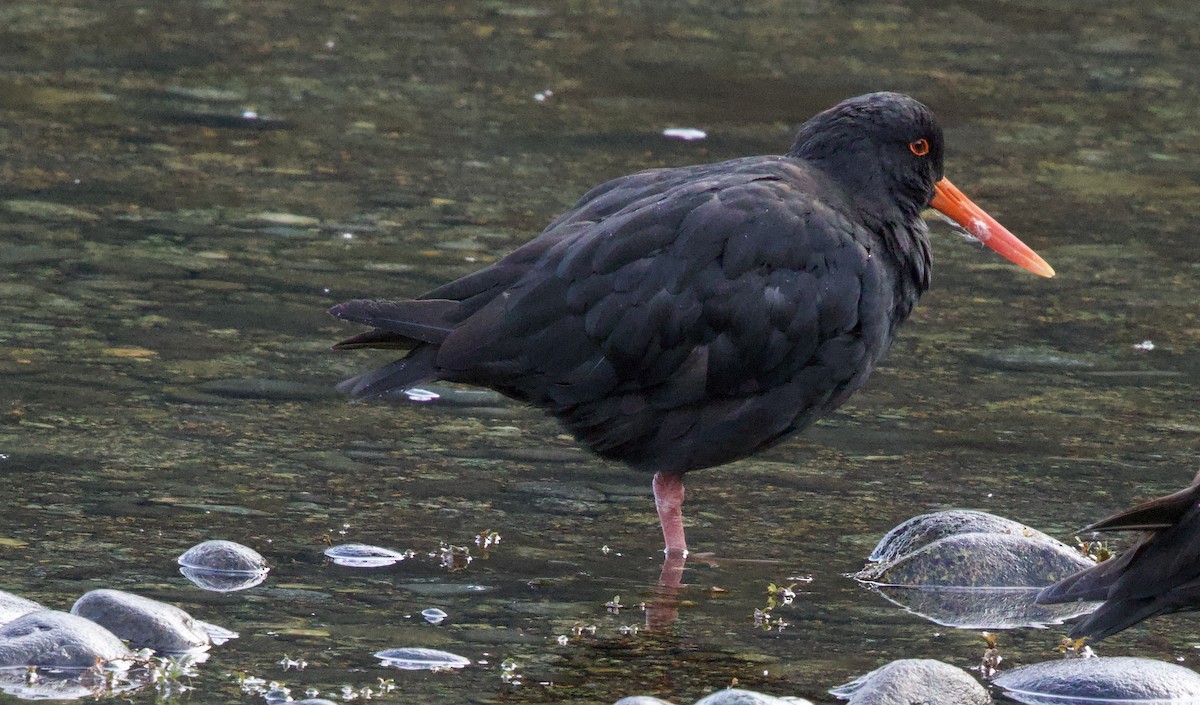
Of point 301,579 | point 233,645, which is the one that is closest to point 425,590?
point 301,579

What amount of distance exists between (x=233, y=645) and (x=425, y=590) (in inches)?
27.1

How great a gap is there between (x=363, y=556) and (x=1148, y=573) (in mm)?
2253

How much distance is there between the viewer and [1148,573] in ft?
15.1

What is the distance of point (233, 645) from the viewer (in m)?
4.85

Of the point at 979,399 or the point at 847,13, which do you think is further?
the point at 847,13

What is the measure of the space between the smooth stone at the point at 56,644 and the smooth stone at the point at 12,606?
18 centimetres

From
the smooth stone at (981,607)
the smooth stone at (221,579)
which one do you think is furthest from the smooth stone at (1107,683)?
the smooth stone at (221,579)

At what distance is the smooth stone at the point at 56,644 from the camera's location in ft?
14.9

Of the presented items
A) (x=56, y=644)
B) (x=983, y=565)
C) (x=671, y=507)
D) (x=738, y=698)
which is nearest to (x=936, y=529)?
(x=983, y=565)

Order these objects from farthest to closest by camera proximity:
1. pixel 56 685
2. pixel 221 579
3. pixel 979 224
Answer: pixel 979 224 < pixel 221 579 < pixel 56 685

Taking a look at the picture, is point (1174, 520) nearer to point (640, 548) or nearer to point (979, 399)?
point (640, 548)

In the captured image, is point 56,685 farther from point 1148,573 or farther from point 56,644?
point 1148,573

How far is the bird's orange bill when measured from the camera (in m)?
6.60

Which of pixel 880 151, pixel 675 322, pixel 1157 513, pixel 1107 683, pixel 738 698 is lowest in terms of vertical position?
pixel 1107 683
